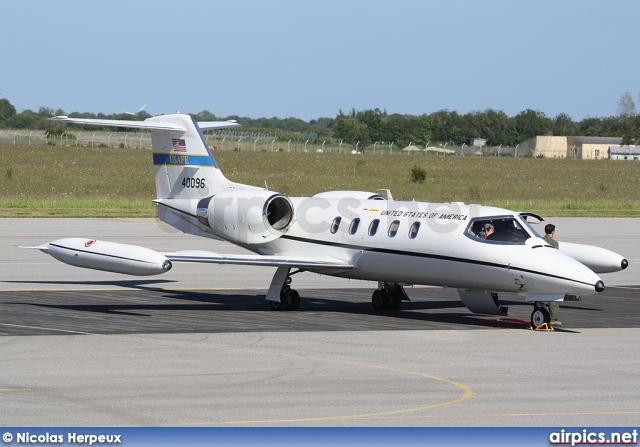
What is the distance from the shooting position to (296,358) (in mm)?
15094

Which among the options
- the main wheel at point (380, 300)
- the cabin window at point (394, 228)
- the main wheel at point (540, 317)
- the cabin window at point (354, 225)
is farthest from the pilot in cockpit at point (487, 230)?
the main wheel at point (380, 300)

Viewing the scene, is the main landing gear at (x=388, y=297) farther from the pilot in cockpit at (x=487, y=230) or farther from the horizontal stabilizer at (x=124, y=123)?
the horizontal stabilizer at (x=124, y=123)

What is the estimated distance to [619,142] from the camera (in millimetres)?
168750

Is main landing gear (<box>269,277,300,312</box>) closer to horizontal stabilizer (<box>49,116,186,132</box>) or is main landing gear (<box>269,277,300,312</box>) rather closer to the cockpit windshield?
the cockpit windshield

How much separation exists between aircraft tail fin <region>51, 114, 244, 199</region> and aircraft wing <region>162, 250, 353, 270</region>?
3.65m

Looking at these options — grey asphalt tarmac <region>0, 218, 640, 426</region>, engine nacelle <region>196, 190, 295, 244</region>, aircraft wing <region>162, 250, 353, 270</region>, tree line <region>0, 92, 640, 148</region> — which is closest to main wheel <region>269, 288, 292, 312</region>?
grey asphalt tarmac <region>0, 218, 640, 426</region>

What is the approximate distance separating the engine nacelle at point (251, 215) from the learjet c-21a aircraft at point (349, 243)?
3cm

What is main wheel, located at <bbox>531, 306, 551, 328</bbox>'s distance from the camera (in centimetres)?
1845

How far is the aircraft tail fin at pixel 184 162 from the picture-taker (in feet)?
78.6

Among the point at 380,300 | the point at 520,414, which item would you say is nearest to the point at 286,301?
the point at 380,300

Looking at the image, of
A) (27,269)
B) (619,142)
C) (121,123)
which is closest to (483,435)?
(121,123)

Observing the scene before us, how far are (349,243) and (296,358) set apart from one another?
6.12 m

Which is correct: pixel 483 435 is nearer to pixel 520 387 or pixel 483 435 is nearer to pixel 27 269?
pixel 520 387

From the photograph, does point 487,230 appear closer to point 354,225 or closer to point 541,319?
point 541,319
